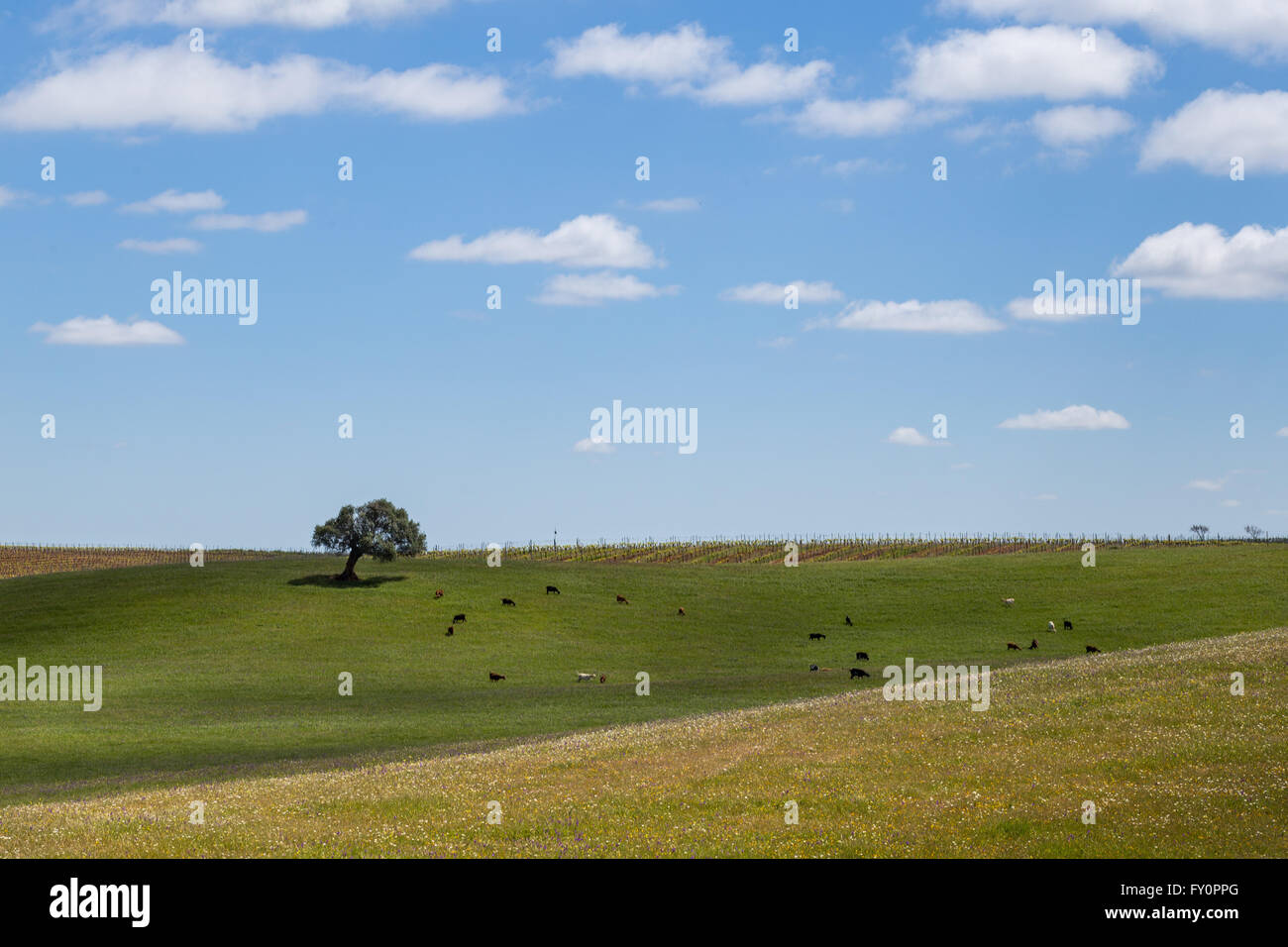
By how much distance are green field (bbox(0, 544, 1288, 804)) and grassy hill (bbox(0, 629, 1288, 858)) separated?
12.3 meters

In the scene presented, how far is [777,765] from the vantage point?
3388cm

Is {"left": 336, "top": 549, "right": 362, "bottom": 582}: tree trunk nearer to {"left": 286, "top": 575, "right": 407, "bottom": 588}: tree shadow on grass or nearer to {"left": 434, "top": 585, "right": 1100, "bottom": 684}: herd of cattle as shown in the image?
{"left": 286, "top": 575, "right": 407, "bottom": 588}: tree shadow on grass

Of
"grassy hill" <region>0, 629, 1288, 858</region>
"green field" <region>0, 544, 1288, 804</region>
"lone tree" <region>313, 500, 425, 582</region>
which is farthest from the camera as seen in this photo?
"lone tree" <region>313, 500, 425, 582</region>

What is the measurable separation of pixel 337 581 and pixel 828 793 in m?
85.3

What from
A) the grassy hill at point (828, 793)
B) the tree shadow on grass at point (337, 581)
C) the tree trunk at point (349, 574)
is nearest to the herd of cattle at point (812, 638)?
the tree shadow on grass at point (337, 581)

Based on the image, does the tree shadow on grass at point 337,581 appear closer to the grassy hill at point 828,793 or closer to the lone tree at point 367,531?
the lone tree at point 367,531

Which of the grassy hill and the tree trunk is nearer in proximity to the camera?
the grassy hill

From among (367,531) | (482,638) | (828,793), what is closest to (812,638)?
(482,638)

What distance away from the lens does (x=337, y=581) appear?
108 m

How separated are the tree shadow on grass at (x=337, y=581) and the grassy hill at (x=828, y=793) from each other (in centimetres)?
6712

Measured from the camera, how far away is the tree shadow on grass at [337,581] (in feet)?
351

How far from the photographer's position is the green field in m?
55.3

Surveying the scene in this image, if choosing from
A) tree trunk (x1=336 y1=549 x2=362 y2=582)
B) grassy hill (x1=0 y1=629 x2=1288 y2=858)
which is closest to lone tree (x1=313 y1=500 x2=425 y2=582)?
tree trunk (x1=336 y1=549 x2=362 y2=582)
